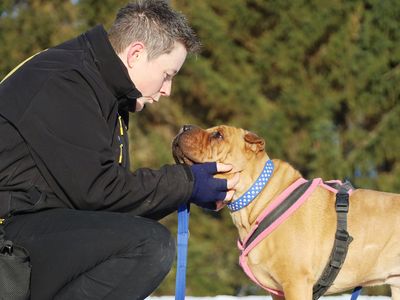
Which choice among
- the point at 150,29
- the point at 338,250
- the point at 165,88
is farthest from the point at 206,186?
the point at 338,250

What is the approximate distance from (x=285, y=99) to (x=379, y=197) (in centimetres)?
278

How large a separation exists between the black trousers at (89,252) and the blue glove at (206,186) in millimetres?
253

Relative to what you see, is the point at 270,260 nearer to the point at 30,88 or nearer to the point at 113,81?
the point at 113,81

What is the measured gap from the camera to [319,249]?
11.8ft

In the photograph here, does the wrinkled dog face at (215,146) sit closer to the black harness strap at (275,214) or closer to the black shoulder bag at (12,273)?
the black harness strap at (275,214)

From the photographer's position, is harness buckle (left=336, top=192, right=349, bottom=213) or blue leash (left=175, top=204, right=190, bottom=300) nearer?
blue leash (left=175, top=204, right=190, bottom=300)

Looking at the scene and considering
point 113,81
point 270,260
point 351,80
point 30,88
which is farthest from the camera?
point 351,80

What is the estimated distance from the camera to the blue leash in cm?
322

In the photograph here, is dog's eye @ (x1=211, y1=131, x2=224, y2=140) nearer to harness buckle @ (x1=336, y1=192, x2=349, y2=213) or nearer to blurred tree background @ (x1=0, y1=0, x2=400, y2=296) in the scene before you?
harness buckle @ (x1=336, y1=192, x2=349, y2=213)

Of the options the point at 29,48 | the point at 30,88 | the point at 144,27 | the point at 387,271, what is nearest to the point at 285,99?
the point at 29,48

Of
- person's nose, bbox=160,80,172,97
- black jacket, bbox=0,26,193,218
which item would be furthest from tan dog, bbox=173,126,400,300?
black jacket, bbox=0,26,193,218

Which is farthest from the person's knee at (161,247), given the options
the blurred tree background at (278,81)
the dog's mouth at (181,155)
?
the blurred tree background at (278,81)

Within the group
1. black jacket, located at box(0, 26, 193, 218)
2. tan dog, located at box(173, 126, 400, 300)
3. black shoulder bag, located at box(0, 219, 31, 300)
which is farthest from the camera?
tan dog, located at box(173, 126, 400, 300)

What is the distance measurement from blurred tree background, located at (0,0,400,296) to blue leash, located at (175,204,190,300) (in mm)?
3145
